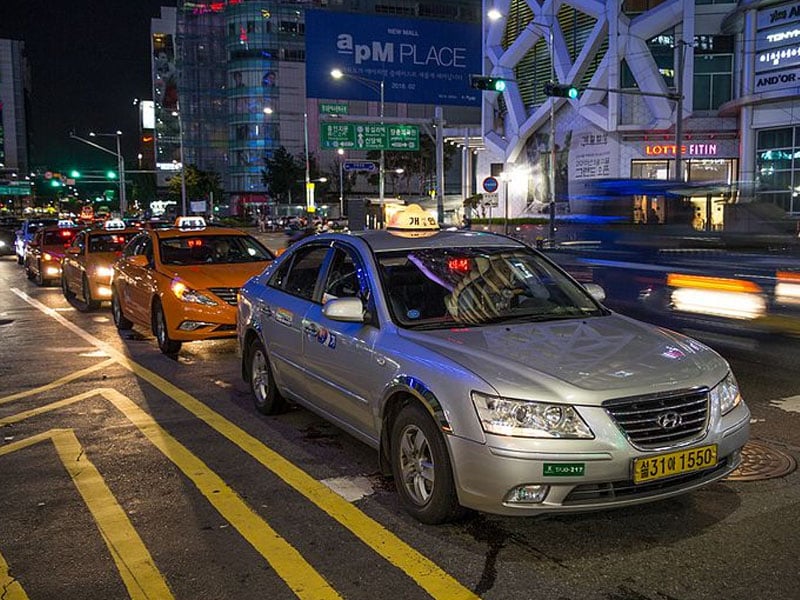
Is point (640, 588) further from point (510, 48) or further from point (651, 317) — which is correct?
point (510, 48)

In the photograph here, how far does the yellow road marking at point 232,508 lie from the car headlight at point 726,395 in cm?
226

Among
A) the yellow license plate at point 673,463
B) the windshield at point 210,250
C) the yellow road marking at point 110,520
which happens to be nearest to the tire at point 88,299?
the windshield at point 210,250

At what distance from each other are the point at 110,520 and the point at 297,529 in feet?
3.69

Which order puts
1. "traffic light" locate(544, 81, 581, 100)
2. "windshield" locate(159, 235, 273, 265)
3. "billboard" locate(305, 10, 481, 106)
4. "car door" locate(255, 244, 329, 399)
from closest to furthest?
1. "car door" locate(255, 244, 329, 399)
2. "windshield" locate(159, 235, 273, 265)
3. "billboard" locate(305, 10, 481, 106)
4. "traffic light" locate(544, 81, 581, 100)

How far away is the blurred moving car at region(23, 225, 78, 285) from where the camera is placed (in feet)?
68.1

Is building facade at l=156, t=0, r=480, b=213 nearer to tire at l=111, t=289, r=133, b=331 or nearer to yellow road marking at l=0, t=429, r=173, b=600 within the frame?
tire at l=111, t=289, r=133, b=331

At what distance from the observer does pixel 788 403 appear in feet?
23.2

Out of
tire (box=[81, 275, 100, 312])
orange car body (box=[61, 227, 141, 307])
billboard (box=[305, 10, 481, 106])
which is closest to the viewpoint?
orange car body (box=[61, 227, 141, 307])

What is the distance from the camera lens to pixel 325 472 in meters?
5.39

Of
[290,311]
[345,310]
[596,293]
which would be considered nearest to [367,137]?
[290,311]

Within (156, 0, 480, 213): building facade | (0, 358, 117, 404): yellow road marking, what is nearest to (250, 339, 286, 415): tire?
(0, 358, 117, 404): yellow road marking

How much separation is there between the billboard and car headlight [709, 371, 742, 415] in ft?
59.9

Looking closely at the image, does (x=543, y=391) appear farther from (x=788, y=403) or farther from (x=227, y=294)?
(x=227, y=294)

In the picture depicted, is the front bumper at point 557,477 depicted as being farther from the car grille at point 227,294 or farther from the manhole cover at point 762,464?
the car grille at point 227,294
